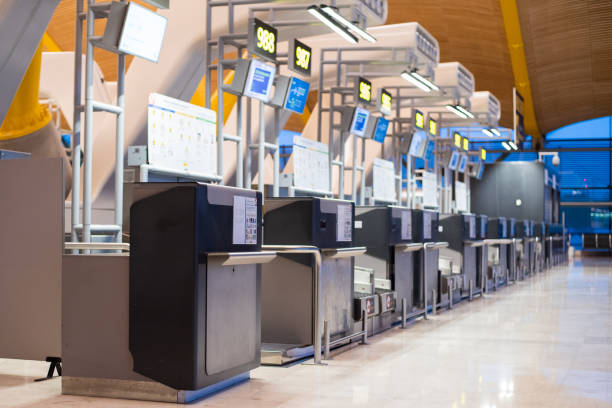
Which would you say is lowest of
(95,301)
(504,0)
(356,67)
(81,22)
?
(95,301)

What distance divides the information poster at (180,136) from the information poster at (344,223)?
4.01ft

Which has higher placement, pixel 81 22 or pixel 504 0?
pixel 504 0

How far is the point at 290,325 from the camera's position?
22.3ft

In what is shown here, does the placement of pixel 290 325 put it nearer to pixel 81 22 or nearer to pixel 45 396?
pixel 45 396

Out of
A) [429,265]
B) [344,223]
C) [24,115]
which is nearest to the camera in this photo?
[344,223]

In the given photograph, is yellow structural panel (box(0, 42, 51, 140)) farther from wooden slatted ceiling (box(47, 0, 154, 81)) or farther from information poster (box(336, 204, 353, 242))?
wooden slatted ceiling (box(47, 0, 154, 81))

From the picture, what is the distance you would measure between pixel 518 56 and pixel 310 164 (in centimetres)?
1915

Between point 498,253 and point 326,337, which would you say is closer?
point 326,337

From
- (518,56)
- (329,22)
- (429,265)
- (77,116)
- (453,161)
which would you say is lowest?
(429,265)

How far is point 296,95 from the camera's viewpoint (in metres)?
10.2

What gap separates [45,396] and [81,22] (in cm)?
301

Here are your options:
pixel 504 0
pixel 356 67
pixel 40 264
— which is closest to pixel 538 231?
pixel 504 0

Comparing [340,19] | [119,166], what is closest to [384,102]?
[340,19]

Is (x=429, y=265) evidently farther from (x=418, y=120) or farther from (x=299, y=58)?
(x=418, y=120)
